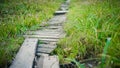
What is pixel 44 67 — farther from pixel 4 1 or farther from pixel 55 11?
pixel 4 1

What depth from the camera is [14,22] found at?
5.55 meters

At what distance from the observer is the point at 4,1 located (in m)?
8.38

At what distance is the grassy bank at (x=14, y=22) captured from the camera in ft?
11.5

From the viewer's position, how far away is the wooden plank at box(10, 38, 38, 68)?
303 cm

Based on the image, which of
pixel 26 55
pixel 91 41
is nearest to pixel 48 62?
pixel 26 55

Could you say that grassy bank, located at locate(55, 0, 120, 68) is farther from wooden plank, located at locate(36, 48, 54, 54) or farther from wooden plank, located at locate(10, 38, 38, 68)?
wooden plank, located at locate(10, 38, 38, 68)

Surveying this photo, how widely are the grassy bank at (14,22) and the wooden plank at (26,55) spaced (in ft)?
0.43

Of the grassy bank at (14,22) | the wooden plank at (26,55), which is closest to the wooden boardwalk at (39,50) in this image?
the wooden plank at (26,55)

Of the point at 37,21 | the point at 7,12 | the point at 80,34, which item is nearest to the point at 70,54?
the point at 80,34

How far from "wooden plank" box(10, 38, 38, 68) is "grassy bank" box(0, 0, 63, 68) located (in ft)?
0.43

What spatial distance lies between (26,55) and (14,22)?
2.35 meters

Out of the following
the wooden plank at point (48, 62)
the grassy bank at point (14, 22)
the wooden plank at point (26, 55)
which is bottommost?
the wooden plank at point (48, 62)

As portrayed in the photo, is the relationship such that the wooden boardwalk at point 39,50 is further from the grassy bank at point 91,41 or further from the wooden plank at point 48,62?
the grassy bank at point 91,41

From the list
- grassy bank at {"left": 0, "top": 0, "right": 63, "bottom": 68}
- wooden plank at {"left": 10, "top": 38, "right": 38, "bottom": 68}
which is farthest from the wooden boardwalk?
grassy bank at {"left": 0, "top": 0, "right": 63, "bottom": 68}
